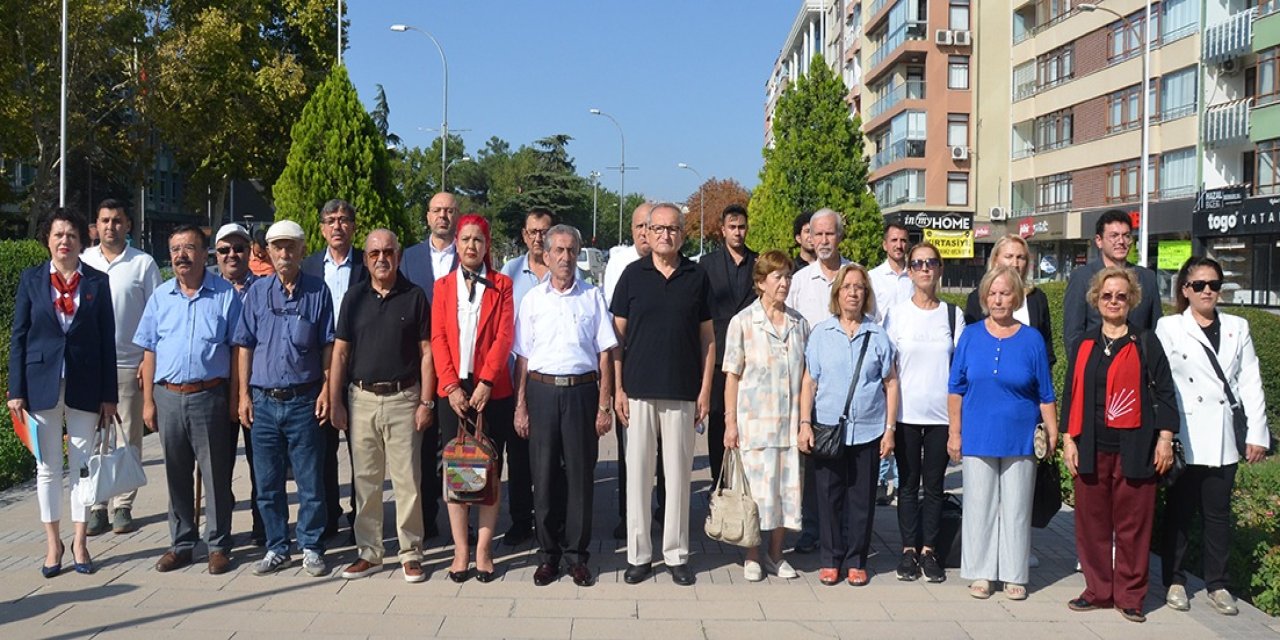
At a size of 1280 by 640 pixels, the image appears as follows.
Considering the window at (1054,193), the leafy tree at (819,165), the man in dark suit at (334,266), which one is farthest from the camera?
the window at (1054,193)

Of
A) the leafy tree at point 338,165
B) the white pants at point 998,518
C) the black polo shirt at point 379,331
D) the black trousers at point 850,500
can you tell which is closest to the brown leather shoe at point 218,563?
the black polo shirt at point 379,331

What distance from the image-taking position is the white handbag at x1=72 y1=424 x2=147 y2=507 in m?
6.48

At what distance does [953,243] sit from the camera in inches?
1748

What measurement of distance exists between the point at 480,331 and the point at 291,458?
144cm

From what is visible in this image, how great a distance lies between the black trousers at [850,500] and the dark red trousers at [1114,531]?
1173 millimetres

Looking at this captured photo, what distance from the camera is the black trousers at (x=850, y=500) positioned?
21.7 ft

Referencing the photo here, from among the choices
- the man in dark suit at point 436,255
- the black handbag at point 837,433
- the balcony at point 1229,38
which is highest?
the balcony at point 1229,38

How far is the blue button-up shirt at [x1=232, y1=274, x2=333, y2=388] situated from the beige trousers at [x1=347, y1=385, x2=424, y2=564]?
340mm

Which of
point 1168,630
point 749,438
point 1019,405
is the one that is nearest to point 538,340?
point 749,438

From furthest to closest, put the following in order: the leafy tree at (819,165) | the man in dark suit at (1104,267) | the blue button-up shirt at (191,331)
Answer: the leafy tree at (819,165), the man in dark suit at (1104,267), the blue button-up shirt at (191,331)

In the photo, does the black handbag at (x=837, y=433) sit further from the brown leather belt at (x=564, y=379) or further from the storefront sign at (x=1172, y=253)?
the storefront sign at (x=1172, y=253)

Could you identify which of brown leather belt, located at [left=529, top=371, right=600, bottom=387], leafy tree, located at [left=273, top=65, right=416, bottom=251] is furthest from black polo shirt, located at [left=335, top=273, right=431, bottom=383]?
leafy tree, located at [left=273, top=65, right=416, bottom=251]

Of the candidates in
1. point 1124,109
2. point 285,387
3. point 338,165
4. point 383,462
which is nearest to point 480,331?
A: point 383,462

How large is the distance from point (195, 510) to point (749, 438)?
3562 mm
